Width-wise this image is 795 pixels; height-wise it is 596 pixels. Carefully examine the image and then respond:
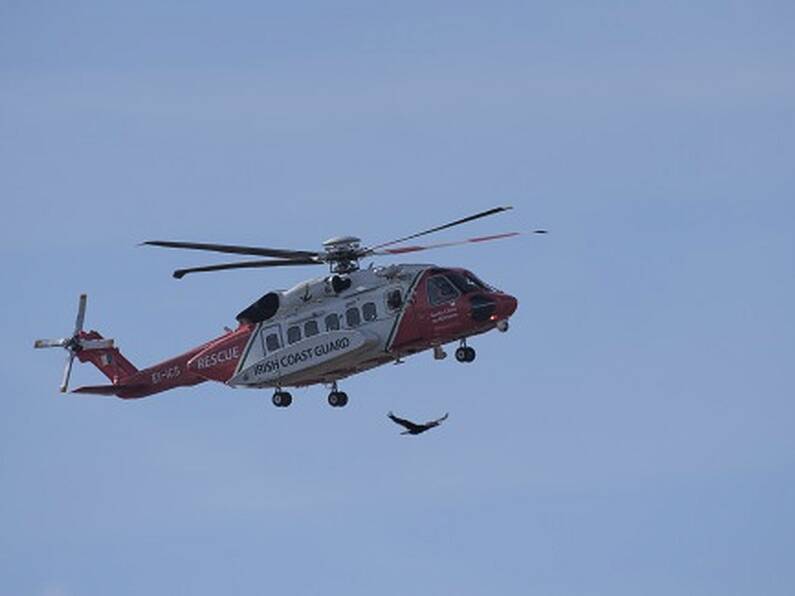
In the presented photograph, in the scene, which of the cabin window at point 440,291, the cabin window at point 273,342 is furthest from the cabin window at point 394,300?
the cabin window at point 273,342

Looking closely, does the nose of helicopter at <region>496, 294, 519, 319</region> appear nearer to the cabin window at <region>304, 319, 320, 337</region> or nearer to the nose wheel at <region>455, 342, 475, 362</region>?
the nose wheel at <region>455, 342, 475, 362</region>

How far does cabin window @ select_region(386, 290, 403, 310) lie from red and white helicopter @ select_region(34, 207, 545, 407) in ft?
0.11

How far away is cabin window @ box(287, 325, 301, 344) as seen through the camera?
68.4m

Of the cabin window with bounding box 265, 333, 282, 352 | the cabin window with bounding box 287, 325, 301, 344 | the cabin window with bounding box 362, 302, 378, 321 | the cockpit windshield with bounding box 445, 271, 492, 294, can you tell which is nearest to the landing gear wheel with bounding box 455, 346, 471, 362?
the cockpit windshield with bounding box 445, 271, 492, 294

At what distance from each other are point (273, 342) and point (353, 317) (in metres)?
3.31

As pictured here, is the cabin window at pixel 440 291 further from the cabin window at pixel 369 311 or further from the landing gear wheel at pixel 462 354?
the cabin window at pixel 369 311

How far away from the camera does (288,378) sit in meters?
68.4

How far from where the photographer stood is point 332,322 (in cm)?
6769

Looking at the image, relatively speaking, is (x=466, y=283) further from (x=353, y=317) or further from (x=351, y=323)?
(x=351, y=323)

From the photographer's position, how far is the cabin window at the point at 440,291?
66.2 meters

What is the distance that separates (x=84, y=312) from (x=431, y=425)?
15479 mm

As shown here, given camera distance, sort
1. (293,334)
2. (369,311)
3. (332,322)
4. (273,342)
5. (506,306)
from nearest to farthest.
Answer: (506,306) < (369,311) < (332,322) < (293,334) < (273,342)

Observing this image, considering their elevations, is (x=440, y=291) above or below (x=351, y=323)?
above

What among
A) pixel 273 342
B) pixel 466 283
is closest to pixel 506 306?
pixel 466 283
